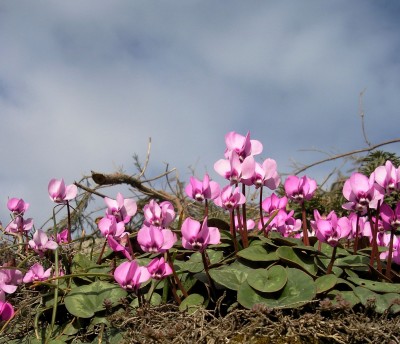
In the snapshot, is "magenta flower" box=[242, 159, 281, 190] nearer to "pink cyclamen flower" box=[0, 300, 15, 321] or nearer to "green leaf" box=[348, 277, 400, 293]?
"green leaf" box=[348, 277, 400, 293]

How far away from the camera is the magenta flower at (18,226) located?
2.76m

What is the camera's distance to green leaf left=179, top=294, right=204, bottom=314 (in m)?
1.79

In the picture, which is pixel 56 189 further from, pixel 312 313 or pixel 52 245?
pixel 312 313

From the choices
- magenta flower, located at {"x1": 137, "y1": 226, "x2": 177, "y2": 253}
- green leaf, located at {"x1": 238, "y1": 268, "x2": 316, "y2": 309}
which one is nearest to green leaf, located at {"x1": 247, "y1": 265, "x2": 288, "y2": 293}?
green leaf, located at {"x1": 238, "y1": 268, "x2": 316, "y2": 309}

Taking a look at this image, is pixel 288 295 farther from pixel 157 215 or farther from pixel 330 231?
pixel 157 215

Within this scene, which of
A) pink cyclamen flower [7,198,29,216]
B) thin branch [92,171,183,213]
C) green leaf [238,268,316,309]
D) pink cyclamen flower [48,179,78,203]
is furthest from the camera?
thin branch [92,171,183,213]

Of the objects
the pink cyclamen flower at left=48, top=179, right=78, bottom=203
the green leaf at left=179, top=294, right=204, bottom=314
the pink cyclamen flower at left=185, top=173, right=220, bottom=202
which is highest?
the pink cyclamen flower at left=48, top=179, right=78, bottom=203

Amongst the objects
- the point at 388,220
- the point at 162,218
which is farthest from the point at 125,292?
the point at 388,220

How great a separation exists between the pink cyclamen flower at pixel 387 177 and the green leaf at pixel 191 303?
0.70 metres

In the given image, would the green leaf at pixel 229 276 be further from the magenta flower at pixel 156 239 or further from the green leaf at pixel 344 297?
the green leaf at pixel 344 297

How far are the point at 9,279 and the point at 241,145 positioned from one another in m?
1.03

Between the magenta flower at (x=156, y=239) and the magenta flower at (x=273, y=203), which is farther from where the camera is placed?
the magenta flower at (x=273, y=203)

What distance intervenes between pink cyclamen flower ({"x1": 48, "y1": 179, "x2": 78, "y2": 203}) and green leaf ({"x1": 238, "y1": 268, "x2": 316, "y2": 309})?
0.95 meters

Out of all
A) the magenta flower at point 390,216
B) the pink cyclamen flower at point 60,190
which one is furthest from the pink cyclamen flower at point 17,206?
the magenta flower at point 390,216
